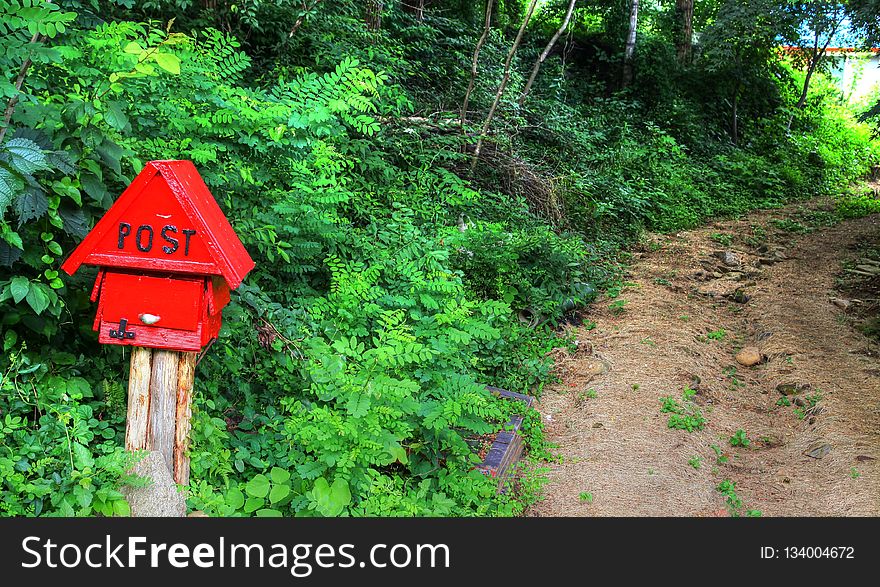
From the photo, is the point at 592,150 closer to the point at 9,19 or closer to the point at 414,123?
the point at 414,123

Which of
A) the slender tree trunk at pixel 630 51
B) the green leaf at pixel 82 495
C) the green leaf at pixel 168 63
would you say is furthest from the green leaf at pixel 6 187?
the slender tree trunk at pixel 630 51

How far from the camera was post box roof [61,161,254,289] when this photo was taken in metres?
2.91

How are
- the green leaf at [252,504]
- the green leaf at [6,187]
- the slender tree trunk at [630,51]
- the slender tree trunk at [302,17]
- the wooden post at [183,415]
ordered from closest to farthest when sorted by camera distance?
the green leaf at [6,187], the wooden post at [183,415], the green leaf at [252,504], the slender tree trunk at [302,17], the slender tree trunk at [630,51]

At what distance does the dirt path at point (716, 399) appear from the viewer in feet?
15.2

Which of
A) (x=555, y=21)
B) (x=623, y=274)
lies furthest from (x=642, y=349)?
(x=555, y=21)

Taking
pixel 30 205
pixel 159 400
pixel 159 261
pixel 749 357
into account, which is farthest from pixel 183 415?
pixel 749 357

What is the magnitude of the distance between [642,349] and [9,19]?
18.1 feet

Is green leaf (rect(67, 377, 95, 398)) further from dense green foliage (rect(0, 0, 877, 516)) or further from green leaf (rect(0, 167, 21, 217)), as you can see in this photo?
green leaf (rect(0, 167, 21, 217))

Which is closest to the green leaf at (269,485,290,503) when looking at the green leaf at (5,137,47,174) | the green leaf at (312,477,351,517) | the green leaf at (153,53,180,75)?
the green leaf at (312,477,351,517)

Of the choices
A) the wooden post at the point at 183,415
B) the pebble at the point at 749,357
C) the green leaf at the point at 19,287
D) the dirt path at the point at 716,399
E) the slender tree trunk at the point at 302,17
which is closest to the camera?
the green leaf at the point at 19,287

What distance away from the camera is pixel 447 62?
11906 mm

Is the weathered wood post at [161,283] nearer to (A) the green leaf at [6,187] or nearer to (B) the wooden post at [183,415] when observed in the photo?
(B) the wooden post at [183,415]

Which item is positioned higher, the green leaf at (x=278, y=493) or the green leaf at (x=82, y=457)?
the green leaf at (x=82, y=457)

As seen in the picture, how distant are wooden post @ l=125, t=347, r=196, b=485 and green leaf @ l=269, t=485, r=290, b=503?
434 mm
